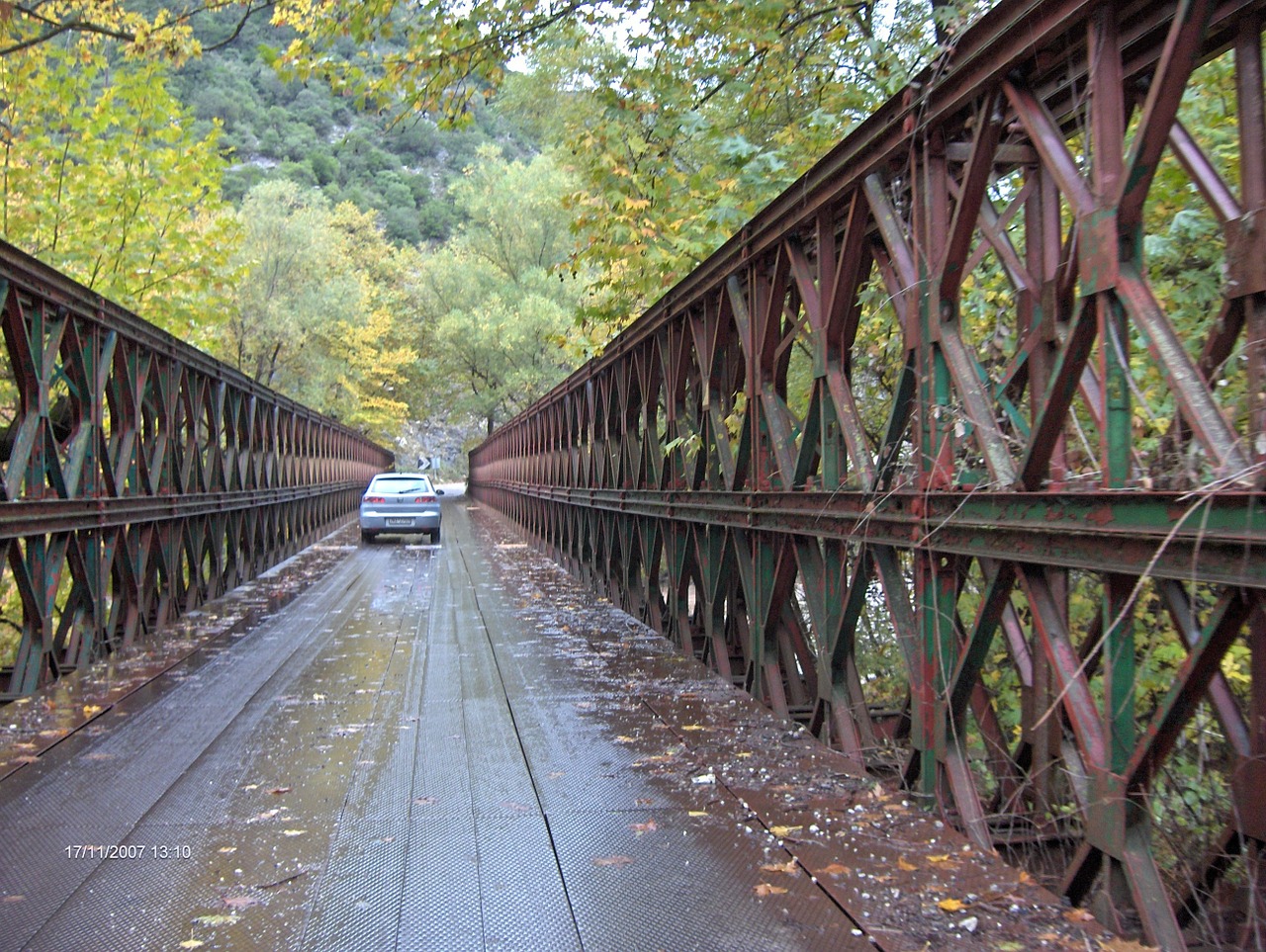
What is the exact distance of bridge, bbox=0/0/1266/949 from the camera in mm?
2939

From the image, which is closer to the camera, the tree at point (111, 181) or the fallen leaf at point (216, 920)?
the fallen leaf at point (216, 920)

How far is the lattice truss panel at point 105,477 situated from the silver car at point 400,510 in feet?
21.6

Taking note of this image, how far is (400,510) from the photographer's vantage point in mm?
21359

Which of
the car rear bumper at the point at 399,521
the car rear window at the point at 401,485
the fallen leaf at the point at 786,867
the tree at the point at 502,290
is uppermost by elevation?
the tree at the point at 502,290

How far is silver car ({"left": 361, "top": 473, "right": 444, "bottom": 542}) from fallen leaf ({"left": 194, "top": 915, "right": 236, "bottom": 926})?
18173 mm

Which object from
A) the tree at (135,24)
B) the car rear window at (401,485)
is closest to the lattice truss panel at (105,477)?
the tree at (135,24)

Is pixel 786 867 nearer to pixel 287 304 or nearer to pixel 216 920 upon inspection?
pixel 216 920

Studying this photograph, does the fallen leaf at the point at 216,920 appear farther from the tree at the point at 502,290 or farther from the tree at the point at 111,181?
the tree at the point at 502,290

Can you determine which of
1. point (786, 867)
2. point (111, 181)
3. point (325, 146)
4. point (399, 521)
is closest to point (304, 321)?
point (399, 521)

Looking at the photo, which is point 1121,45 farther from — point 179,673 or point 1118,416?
point 179,673

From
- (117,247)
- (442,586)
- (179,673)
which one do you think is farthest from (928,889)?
(117,247)

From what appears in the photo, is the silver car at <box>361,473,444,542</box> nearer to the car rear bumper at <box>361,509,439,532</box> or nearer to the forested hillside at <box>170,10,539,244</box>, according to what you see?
the car rear bumper at <box>361,509,439,532</box>

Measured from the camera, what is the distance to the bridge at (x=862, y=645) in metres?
2.94

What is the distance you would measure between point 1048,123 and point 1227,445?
4.43 ft
